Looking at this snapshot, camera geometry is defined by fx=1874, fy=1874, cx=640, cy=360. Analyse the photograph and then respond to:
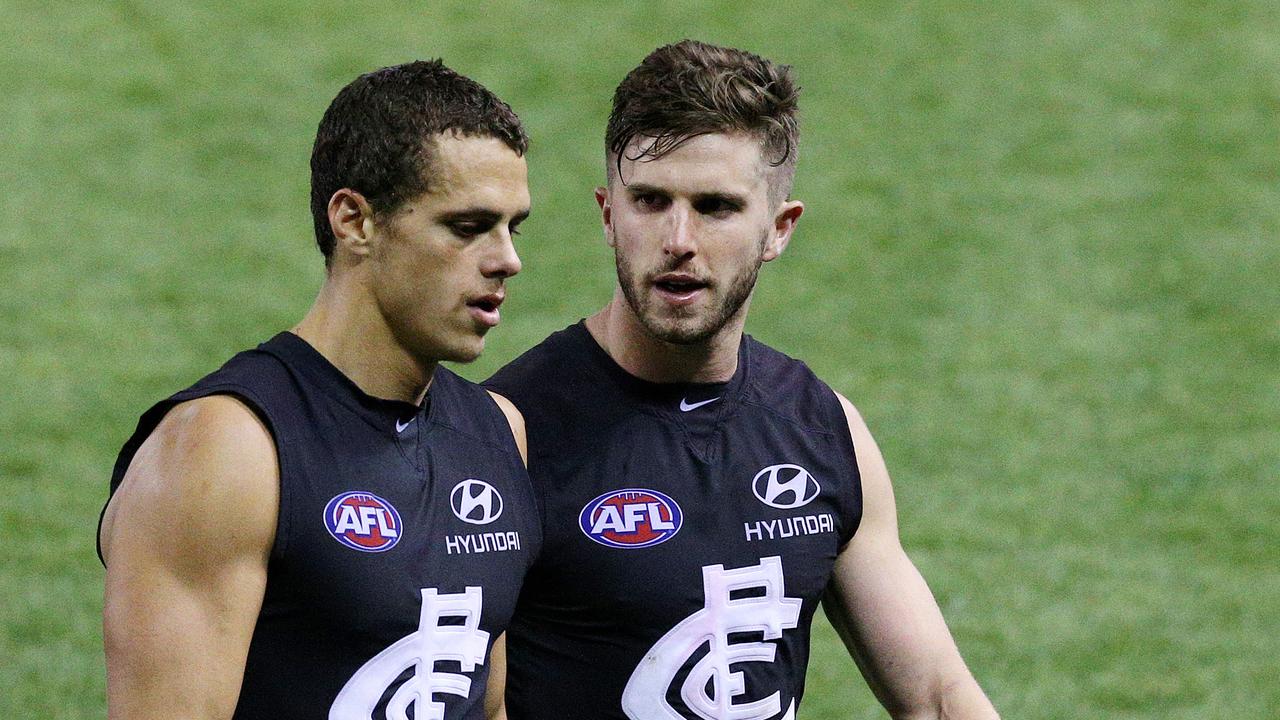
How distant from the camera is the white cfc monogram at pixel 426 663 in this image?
13.6 ft

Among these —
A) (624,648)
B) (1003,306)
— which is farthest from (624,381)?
(1003,306)

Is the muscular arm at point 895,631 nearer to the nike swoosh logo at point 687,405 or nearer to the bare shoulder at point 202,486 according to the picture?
the nike swoosh logo at point 687,405

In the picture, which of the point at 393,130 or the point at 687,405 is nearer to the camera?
the point at 393,130

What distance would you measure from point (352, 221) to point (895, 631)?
1966 mm

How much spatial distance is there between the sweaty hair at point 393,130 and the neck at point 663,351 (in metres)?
0.88

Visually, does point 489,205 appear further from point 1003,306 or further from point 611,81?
point 611,81

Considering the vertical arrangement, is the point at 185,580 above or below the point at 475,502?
below

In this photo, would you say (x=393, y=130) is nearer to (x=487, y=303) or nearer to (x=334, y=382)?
(x=487, y=303)

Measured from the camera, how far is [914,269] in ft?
45.8

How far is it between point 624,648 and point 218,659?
53.9 inches

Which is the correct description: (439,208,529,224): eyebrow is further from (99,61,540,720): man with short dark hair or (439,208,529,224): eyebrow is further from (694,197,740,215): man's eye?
(694,197,740,215): man's eye

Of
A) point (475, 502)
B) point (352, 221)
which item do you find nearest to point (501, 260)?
point (352, 221)

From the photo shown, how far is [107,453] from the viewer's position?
38.0ft

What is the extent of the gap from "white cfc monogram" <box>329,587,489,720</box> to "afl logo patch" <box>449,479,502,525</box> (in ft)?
0.60
